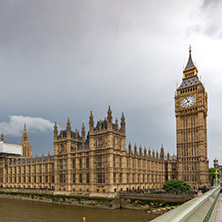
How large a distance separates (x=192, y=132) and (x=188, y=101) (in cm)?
1543

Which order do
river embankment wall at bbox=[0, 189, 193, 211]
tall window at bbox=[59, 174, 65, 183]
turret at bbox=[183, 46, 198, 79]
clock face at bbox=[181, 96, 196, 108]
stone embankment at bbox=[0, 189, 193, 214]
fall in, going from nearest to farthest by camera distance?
stone embankment at bbox=[0, 189, 193, 214] < river embankment wall at bbox=[0, 189, 193, 211] < tall window at bbox=[59, 174, 65, 183] < clock face at bbox=[181, 96, 196, 108] < turret at bbox=[183, 46, 198, 79]

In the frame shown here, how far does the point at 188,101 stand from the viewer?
348 feet

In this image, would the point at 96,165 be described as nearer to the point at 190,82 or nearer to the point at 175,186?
the point at 175,186

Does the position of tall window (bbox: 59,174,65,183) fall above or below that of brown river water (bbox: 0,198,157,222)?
above

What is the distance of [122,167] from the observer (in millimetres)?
75750

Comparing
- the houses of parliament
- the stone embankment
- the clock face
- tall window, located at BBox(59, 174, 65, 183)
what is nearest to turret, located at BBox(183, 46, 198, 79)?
the houses of parliament

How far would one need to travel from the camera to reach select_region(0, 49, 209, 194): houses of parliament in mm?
72500

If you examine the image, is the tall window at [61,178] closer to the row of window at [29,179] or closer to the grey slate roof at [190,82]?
the row of window at [29,179]

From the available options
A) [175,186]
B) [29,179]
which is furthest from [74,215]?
[29,179]

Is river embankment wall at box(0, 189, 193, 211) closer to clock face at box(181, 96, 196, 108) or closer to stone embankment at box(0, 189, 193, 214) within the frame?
stone embankment at box(0, 189, 193, 214)

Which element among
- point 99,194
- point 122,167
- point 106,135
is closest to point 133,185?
point 122,167

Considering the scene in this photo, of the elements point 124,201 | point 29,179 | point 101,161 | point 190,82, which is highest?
point 190,82

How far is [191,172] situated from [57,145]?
205ft

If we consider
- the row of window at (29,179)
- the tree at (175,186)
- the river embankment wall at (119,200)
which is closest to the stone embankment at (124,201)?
the river embankment wall at (119,200)
